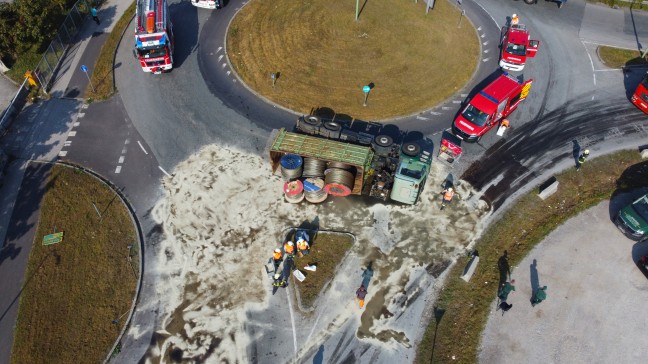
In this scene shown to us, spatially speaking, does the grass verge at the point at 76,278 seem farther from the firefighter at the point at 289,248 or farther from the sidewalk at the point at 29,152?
the firefighter at the point at 289,248

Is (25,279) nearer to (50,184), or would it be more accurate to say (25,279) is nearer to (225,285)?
(50,184)

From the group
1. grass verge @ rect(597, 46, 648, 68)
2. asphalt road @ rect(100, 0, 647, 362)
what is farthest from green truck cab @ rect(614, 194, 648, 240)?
grass verge @ rect(597, 46, 648, 68)

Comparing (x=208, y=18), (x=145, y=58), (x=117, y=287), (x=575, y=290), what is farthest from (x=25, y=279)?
(x=575, y=290)

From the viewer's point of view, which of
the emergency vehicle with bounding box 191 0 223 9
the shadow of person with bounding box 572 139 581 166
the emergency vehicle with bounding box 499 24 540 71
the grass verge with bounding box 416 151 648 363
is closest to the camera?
the grass verge with bounding box 416 151 648 363

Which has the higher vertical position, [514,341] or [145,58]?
[145,58]

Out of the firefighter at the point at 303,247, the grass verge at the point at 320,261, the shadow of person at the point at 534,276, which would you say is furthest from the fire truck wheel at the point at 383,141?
the shadow of person at the point at 534,276

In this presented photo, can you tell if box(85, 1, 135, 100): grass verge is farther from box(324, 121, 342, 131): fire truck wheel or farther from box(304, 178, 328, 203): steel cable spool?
box(304, 178, 328, 203): steel cable spool
